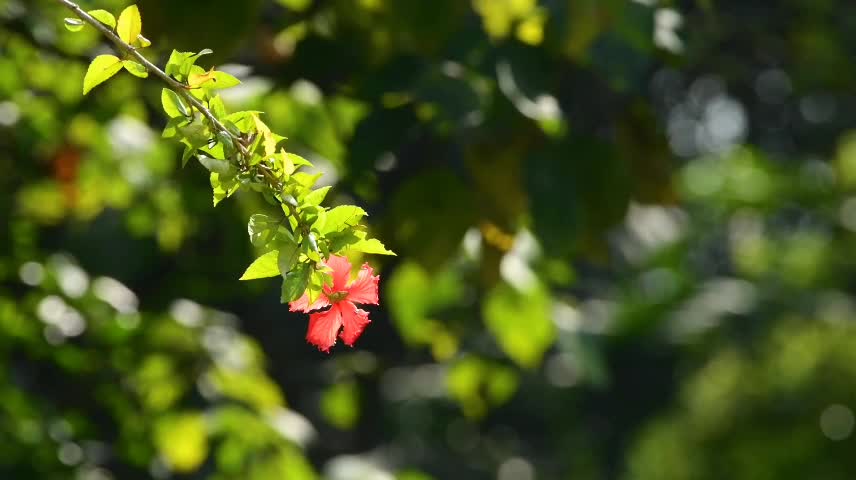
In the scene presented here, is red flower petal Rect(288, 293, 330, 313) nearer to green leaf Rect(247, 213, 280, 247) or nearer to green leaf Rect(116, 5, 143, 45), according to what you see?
green leaf Rect(247, 213, 280, 247)

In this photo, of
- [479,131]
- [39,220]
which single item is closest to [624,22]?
[479,131]

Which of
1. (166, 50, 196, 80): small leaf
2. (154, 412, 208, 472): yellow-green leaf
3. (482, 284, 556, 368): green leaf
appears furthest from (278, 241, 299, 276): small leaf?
(154, 412, 208, 472): yellow-green leaf

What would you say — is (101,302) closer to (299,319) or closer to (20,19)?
(20,19)

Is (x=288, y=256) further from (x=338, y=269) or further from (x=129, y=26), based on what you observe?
(x=129, y=26)

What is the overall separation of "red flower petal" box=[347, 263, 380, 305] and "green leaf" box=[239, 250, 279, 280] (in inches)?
2.0

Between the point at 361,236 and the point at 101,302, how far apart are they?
41.5 inches

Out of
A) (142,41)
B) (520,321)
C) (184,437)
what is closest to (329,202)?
(520,321)

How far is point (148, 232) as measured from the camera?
159 centimetres

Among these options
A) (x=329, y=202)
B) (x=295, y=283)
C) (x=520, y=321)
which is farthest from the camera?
(x=520, y=321)

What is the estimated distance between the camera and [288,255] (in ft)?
2.08

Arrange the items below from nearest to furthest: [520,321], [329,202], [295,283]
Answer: [295,283]
[329,202]
[520,321]

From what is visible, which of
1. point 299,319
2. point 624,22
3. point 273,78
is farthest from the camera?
point 299,319

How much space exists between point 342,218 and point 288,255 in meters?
0.03

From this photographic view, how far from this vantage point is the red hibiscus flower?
0.67m
